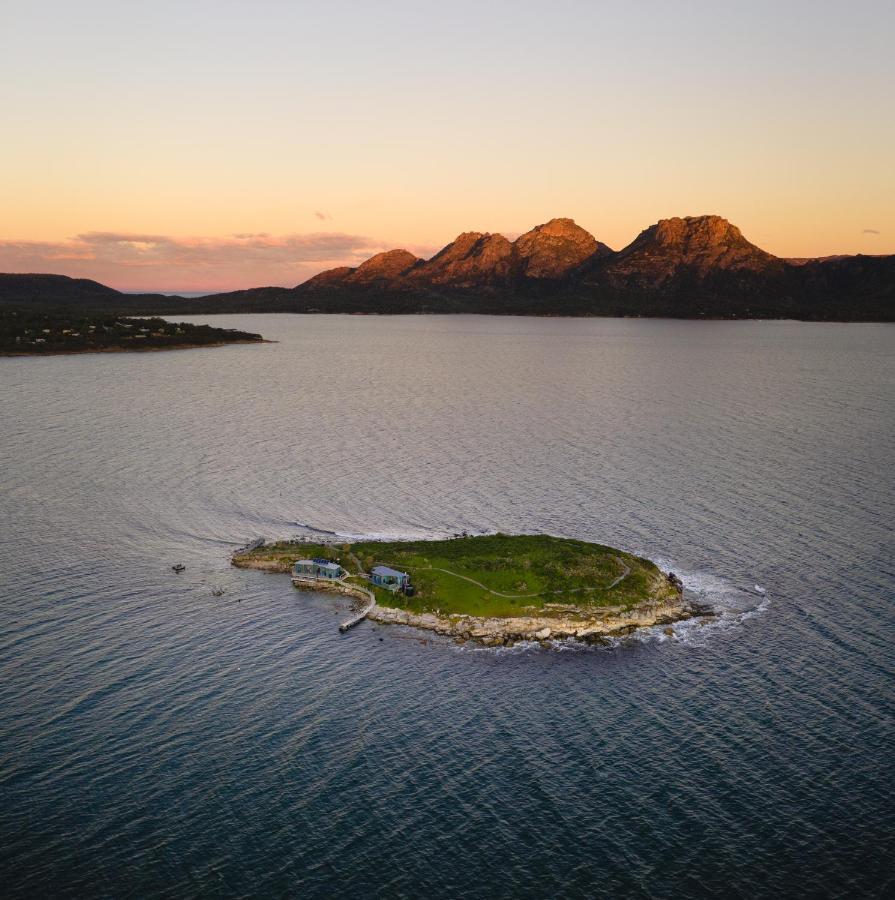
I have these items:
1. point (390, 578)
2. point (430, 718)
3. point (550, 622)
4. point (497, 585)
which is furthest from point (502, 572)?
point (430, 718)

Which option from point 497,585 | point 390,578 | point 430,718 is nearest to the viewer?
point 430,718

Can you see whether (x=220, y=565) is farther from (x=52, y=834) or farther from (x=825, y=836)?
(x=825, y=836)

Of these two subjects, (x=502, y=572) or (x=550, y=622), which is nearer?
(x=550, y=622)

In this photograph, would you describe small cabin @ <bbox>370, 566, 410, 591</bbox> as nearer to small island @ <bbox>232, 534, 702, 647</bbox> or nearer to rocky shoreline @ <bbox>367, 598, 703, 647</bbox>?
small island @ <bbox>232, 534, 702, 647</bbox>

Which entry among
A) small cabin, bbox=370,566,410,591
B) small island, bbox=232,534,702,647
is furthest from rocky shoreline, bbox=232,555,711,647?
small cabin, bbox=370,566,410,591

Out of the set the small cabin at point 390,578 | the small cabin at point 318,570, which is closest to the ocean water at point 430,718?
the small cabin at point 318,570

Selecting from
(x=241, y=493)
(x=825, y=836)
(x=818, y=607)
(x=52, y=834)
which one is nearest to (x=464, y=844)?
(x=825, y=836)

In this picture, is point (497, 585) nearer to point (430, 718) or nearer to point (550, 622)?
point (550, 622)

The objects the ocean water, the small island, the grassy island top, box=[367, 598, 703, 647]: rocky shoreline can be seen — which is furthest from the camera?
the grassy island top
